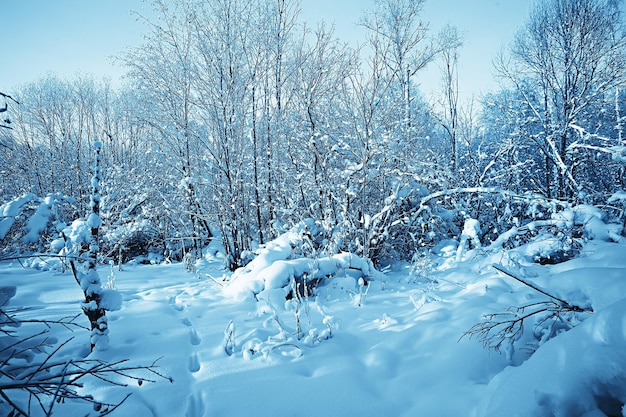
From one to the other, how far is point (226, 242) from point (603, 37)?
11636mm

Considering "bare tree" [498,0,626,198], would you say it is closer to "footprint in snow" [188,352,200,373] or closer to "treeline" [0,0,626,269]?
"treeline" [0,0,626,269]

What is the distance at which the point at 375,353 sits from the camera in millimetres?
2467

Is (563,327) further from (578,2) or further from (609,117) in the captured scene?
(609,117)

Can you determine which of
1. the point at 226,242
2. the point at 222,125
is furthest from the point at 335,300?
the point at 222,125

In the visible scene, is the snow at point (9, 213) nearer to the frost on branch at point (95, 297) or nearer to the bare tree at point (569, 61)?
the frost on branch at point (95, 297)

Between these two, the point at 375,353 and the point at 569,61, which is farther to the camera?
the point at 569,61

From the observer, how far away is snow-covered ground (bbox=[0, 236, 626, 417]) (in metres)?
1.37

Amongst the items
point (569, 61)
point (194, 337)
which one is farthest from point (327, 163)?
point (569, 61)

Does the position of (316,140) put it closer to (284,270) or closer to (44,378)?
(284,270)

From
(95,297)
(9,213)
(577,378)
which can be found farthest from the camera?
(95,297)

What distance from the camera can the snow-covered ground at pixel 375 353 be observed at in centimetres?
137

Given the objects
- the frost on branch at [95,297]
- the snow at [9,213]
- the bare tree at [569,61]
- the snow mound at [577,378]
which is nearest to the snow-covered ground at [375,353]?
the snow mound at [577,378]

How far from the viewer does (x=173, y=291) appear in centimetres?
451

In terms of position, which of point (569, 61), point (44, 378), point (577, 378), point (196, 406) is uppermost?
point (569, 61)
